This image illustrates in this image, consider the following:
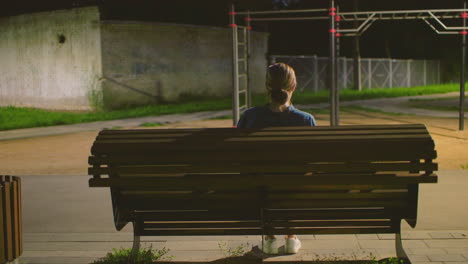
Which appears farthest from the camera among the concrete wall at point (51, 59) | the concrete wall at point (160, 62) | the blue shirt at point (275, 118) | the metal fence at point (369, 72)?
the metal fence at point (369, 72)

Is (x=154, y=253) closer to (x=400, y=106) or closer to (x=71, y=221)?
(x=71, y=221)

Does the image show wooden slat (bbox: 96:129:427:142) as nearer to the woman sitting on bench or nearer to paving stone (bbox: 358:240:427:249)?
the woman sitting on bench

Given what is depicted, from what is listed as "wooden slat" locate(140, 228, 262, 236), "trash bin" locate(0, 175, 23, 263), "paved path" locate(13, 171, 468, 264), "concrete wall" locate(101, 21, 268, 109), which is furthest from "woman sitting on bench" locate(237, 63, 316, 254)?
"concrete wall" locate(101, 21, 268, 109)

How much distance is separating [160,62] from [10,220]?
71.9 feet

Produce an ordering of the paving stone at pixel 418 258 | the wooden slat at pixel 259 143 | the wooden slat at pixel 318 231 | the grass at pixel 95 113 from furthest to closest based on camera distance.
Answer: the grass at pixel 95 113 → the paving stone at pixel 418 258 → the wooden slat at pixel 318 231 → the wooden slat at pixel 259 143

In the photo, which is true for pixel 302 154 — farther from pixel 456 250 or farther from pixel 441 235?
pixel 441 235

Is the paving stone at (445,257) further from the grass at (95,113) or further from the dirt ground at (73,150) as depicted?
the grass at (95,113)

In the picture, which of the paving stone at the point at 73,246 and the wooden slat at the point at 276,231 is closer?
the wooden slat at the point at 276,231

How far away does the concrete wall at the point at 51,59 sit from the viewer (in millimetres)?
23109

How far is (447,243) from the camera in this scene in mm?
4801

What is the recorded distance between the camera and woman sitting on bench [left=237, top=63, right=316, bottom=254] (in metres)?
4.14

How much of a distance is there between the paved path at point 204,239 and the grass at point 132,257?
0.39 ft

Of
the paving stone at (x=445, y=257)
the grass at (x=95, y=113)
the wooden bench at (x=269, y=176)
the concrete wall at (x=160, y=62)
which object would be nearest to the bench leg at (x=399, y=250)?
the wooden bench at (x=269, y=176)

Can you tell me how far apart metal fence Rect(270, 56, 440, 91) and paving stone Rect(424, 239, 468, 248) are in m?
26.6
